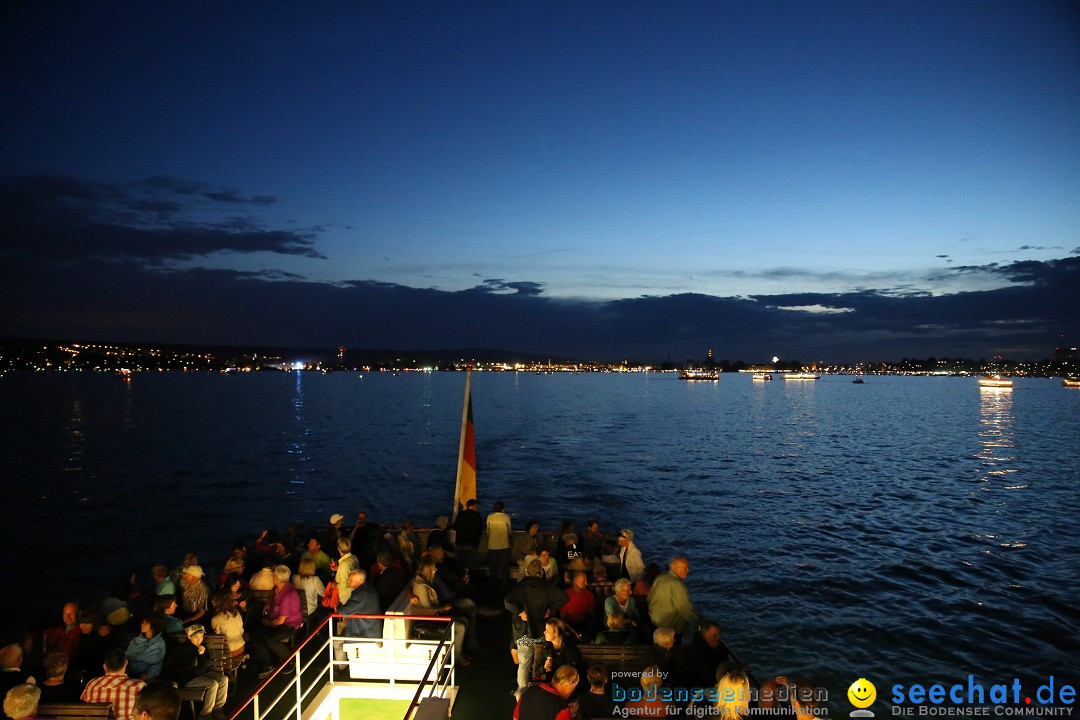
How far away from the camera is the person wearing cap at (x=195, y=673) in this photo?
23.5ft

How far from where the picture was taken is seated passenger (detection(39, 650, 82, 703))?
6.93m

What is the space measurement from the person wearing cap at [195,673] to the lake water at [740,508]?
7.40 m

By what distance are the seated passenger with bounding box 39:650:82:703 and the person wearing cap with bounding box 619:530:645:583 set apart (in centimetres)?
823

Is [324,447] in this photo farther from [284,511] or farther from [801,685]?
[801,685]

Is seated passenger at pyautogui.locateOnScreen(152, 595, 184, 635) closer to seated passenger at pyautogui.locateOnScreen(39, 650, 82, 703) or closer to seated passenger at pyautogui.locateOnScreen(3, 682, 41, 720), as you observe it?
seated passenger at pyautogui.locateOnScreen(39, 650, 82, 703)

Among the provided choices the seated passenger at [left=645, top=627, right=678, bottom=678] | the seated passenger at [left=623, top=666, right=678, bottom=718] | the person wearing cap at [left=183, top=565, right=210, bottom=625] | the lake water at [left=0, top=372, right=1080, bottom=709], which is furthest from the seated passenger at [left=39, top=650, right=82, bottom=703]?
the lake water at [left=0, top=372, right=1080, bottom=709]

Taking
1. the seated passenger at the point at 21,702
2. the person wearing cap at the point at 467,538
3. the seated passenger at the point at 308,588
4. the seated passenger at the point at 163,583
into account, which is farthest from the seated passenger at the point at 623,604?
the seated passenger at the point at 163,583

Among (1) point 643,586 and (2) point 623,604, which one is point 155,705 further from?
(1) point 643,586

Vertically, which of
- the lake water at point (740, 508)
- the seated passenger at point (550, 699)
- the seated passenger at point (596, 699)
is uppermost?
the seated passenger at point (550, 699)

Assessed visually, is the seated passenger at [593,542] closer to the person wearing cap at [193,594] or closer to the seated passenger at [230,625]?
the seated passenger at [230,625]

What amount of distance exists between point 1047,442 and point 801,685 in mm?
65254

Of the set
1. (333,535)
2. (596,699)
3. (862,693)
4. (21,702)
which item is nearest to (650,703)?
(596,699)

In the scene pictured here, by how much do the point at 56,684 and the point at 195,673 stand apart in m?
1.43

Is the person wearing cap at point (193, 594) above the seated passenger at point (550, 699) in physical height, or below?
below
